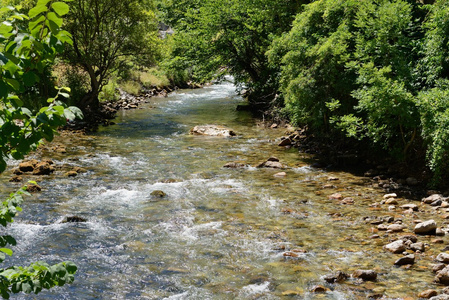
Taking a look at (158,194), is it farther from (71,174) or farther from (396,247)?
(396,247)

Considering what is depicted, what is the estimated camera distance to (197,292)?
6.41 m

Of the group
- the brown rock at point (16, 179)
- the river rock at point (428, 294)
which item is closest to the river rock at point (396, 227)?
the river rock at point (428, 294)

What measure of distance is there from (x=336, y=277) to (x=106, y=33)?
21.5 m

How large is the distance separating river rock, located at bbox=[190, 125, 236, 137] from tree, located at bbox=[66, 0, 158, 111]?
7548 millimetres

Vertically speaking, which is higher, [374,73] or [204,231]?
[374,73]

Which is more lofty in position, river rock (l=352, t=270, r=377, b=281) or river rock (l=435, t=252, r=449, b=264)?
river rock (l=435, t=252, r=449, b=264)

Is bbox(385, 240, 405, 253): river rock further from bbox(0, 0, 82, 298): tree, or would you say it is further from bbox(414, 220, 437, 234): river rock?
bbox(0, 0, 82, 298): tree

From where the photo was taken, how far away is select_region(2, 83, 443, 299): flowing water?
21.5 ft

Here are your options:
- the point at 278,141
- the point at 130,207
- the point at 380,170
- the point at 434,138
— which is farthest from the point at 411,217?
the point at 278,141

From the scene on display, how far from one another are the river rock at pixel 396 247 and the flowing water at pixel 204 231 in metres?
0.16

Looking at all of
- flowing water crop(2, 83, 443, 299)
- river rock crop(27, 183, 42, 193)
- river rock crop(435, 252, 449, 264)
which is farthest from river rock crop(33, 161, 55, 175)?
river rock crop(435, 252, 449, 264)

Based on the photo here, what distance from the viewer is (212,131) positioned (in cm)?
1998

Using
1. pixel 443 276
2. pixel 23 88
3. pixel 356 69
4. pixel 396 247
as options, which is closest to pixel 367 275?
pixel 443 276

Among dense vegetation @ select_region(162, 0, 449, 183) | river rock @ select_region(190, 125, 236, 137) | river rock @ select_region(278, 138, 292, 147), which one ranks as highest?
dense vegetation @ select_region(162, 0, 449, 183)
